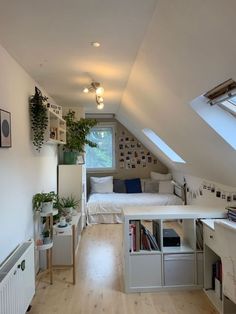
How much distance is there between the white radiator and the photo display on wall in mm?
4594

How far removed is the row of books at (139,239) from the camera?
114 inches

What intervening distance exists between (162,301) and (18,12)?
2.72 meters

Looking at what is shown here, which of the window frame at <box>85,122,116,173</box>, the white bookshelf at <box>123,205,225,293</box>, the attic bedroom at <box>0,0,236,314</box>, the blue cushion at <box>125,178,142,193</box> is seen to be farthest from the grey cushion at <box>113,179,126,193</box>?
the white bookshelf at <box>123,205,225,293</box>

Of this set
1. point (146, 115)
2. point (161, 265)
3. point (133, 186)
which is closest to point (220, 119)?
point (161, 265)

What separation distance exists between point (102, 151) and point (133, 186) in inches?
47.4

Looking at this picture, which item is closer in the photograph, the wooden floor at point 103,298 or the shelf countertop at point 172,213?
the wooden floor at point 103,298

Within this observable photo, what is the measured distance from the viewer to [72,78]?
3188mm

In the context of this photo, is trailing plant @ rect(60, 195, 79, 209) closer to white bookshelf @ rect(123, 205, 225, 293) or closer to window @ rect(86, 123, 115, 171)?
white bookshelf @ rect(123, 205, 225, 293)

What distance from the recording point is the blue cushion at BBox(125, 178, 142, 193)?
6.61m

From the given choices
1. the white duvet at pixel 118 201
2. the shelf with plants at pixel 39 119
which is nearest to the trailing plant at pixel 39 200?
the shelf with plants at pixel 39 119

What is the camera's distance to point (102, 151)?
7.02 metres

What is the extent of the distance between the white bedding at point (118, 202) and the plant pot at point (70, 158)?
1.21 meters

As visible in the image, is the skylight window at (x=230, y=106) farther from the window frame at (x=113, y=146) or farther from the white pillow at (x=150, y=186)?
the window frame at (x=113, y=146)

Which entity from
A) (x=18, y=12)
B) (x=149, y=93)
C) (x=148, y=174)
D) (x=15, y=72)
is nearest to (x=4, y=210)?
(x=15, y=72)
